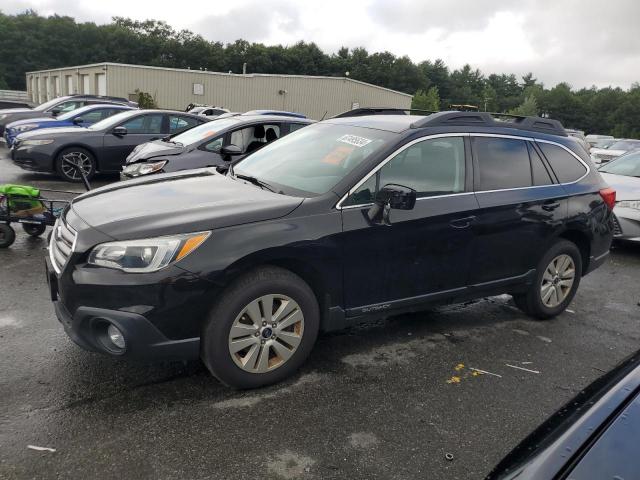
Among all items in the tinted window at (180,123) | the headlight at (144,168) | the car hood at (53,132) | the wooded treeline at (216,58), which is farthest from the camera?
the wooded treeline at (216,58)

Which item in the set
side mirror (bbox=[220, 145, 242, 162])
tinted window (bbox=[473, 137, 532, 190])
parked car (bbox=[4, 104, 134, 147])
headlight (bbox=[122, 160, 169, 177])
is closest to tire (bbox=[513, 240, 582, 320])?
tinted window (bbox=[473, 137, 532, 190])

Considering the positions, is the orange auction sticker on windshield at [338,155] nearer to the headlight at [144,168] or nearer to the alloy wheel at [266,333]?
the alloy wheel at [266,333]

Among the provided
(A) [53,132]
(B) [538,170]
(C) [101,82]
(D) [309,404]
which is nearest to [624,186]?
(B) [538,170]

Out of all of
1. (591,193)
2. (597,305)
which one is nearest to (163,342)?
(591,193)

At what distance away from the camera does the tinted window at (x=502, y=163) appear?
426cm

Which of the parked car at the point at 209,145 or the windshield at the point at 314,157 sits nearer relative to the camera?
the windshield at the point at 314,157

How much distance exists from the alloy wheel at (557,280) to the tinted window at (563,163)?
2.36 ft

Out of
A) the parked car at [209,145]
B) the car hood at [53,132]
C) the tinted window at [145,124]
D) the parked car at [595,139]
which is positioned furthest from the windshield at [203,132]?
the parked car at [595,139]

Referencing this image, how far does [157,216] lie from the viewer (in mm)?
3162

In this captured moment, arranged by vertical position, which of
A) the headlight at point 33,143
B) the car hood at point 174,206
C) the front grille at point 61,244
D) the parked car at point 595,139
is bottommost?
the front grille at point 61,244

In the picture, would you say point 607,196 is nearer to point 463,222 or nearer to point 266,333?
point 463,222

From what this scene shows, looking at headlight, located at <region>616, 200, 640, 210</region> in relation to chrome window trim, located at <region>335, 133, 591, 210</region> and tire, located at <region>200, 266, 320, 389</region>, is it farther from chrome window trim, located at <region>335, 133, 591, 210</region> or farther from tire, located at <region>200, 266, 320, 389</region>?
tire, located at <region>200, 266, 320, 389</region>

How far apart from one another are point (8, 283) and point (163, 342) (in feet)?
9.07

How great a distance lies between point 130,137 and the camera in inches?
416
